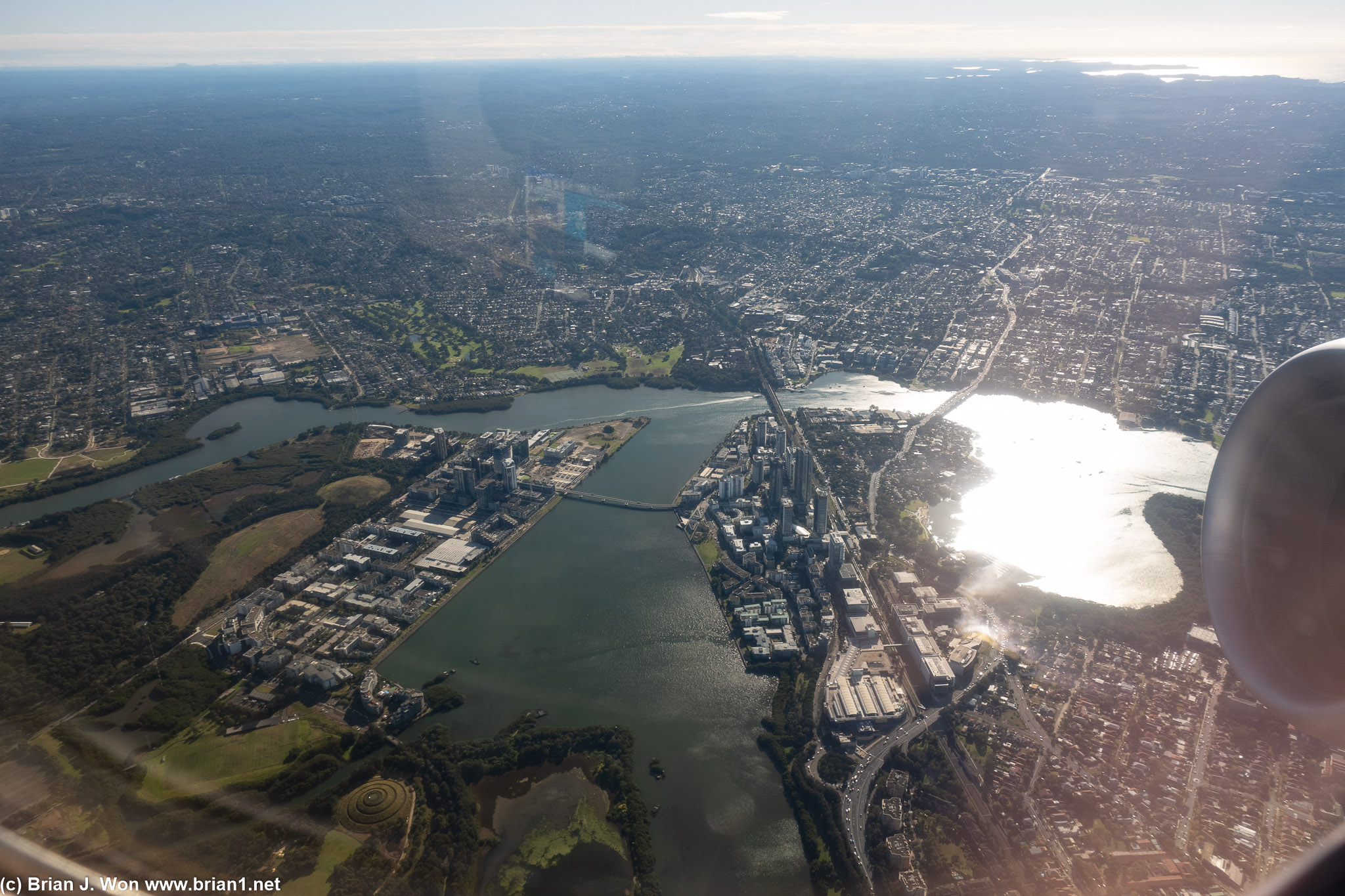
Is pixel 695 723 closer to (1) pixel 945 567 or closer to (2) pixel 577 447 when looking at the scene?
(1) pixel 945 567

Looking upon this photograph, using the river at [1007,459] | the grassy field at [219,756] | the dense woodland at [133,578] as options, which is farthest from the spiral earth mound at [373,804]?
the river at [1007,459]

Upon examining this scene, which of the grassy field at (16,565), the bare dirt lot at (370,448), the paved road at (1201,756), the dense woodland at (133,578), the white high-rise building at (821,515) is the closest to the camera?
the paved road at (1201,756)

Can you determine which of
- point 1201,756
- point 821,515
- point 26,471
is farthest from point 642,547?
point 26,471

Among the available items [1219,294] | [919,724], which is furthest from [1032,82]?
[919,724]

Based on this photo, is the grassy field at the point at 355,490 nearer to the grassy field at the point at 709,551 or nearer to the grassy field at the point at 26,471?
the grassy field at the point at 26,471

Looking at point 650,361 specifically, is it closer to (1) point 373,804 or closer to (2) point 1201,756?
(1) point 373,804

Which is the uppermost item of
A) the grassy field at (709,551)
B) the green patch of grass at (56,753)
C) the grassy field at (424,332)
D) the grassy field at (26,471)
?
the green patch of grass at (56,753)
